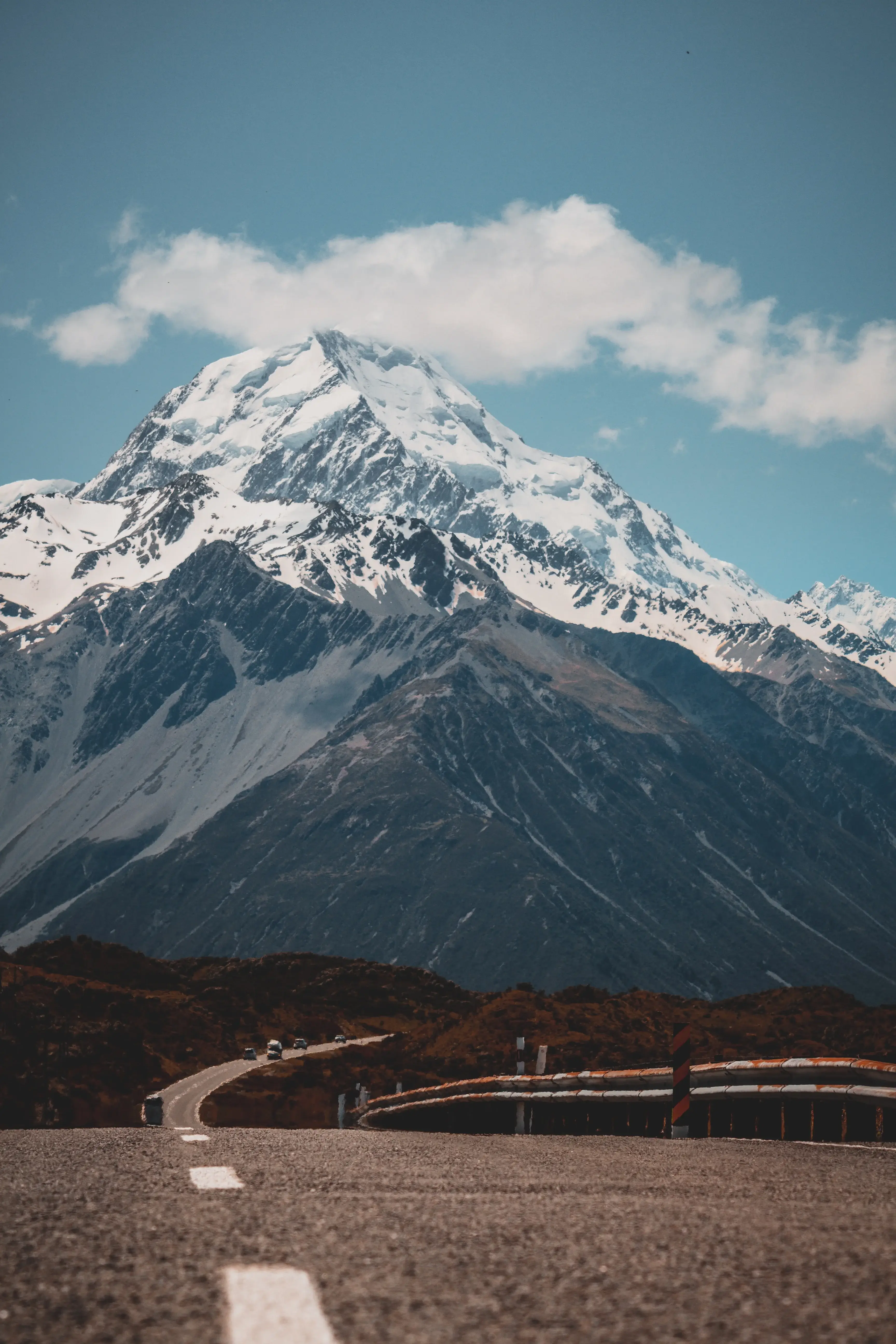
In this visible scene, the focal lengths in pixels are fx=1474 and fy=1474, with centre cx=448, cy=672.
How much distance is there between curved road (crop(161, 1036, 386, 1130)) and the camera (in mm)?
87188

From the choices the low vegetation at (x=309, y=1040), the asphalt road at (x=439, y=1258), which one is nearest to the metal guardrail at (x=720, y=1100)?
the asphalt road at (x=439, y=1258)

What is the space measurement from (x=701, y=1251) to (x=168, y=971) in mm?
196883

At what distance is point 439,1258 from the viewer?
884cm

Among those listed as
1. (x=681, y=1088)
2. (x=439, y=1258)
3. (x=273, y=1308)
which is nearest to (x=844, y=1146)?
(x=681, y=1088)

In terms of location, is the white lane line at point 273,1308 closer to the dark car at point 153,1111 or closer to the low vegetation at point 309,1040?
the dark car at point 153,1111

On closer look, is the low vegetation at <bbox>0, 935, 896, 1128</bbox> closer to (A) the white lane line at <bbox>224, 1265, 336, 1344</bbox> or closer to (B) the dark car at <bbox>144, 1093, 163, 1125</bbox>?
(B) the dark car at <bbox>144, 1093, 163, 1125</bbox>

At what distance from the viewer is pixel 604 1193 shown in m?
13.4

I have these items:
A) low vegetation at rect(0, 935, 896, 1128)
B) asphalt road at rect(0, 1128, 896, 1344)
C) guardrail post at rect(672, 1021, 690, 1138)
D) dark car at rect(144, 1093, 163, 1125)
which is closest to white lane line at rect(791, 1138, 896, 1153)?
guardrail post at rect(672, 1021, 690, 1138)

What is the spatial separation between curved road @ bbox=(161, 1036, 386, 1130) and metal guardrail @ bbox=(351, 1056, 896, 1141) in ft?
103

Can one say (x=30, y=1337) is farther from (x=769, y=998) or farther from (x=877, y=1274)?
(x=769, y=998)

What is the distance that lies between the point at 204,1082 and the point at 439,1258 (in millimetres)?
112530

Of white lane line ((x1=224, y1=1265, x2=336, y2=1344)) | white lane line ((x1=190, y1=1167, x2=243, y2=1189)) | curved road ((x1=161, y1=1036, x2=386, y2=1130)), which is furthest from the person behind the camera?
curved road ((x1=161, y1=1036, x2=386, y2=1130))

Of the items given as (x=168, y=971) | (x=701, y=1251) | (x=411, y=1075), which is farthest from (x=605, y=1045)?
(x=168, y=971)

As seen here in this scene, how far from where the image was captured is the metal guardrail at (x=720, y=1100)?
23406mm
